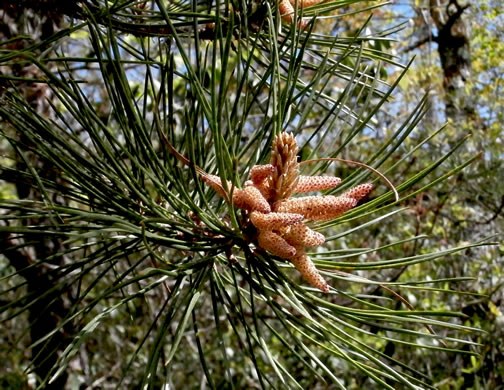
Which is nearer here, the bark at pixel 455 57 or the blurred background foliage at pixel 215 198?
the blurred background foliage at pixel 215 198

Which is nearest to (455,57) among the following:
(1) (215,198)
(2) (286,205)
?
(1) (215,198)

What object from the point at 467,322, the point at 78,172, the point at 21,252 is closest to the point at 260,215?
the point at 78,172

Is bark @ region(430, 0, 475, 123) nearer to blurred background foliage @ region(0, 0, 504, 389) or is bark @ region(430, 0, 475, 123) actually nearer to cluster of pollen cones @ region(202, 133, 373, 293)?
blurred background foliage @ region(0, 0, 504, 389)

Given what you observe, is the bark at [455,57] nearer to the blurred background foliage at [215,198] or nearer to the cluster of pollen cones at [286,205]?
the blurred background foliage at [215,198]

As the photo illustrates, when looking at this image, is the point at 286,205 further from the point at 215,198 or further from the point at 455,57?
the point at 455,57

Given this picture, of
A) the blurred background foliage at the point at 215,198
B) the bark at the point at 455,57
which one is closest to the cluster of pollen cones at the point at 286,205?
the blurred background foliage at the point at 215,198
